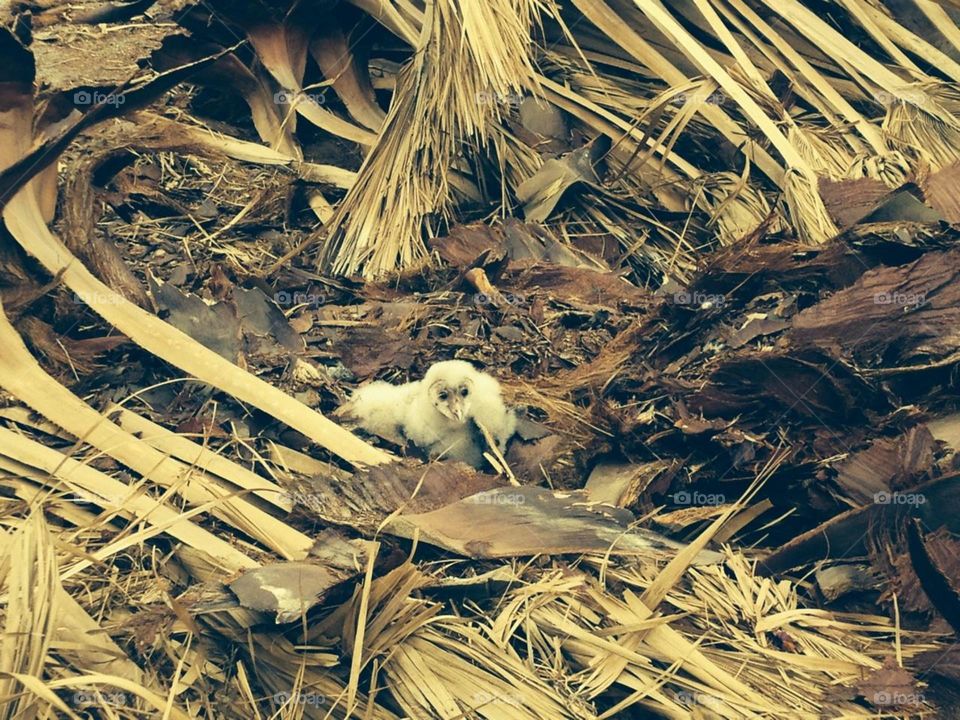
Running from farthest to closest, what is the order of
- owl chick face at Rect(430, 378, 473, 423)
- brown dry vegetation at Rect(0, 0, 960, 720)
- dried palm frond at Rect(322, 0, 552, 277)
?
dried palm frond at Rect(322, 0, 552, 277) < owl chick face at Rect(430, 378, 473, 423) < brown dry vegetation at Rect(0, 0, 960, 720)

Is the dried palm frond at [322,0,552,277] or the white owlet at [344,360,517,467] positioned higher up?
the dried palm frond at [322,0,552,277]

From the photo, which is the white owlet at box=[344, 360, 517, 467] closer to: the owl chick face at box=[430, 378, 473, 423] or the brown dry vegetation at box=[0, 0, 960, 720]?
the owl chick face at box=[430, 378, 473, 423]

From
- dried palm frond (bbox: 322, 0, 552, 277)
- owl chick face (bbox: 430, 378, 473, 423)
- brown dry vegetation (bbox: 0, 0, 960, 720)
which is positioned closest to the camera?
brown dry vegetation (bbox: 0, 0, 960, 720)

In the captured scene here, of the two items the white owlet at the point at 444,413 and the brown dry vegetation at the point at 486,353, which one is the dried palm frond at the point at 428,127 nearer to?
the brown dry vegetation at the point at 486,353

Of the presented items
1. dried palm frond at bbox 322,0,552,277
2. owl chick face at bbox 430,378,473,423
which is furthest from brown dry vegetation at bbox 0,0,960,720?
owl chick face at bbox 430,378,473,423

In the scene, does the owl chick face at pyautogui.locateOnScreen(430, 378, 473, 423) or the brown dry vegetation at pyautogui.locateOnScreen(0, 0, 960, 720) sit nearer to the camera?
the brown dry vegetation at pyautogui.locateOnScreen(0, 0, 960, 720)

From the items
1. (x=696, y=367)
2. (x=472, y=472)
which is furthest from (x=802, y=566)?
(x=472, y=472)

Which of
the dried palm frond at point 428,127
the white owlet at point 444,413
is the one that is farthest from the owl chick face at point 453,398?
the dried palm frond at point 428,127

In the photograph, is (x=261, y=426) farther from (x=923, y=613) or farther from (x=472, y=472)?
(x=923, y=613)

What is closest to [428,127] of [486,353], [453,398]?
[486,353]
